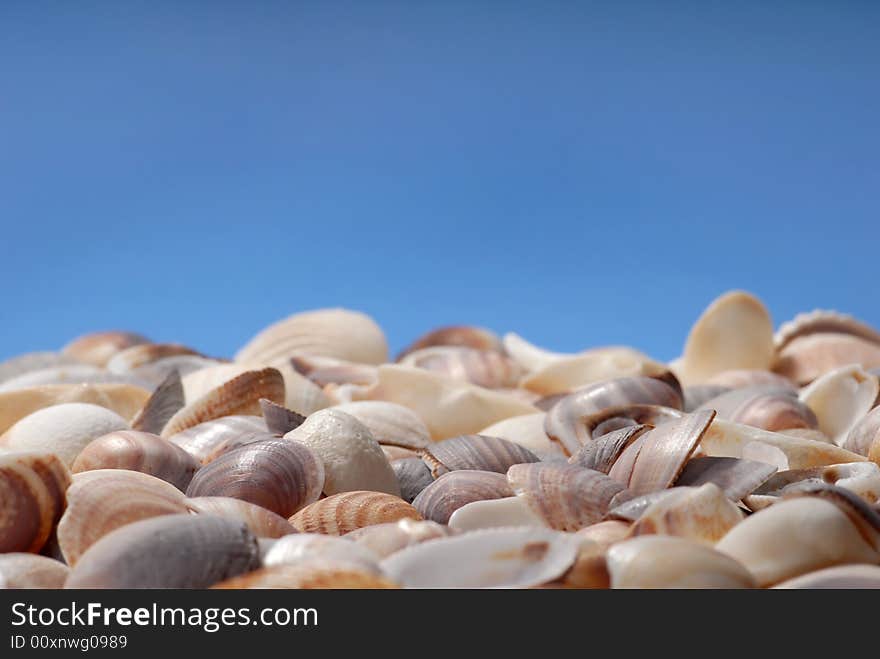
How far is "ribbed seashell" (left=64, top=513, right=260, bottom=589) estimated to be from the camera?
1.50 m

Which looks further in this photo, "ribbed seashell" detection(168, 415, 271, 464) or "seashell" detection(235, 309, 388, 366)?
"seashell" detection(235, 309, 388, 366)

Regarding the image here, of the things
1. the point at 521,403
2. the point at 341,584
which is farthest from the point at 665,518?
the point at 521,403

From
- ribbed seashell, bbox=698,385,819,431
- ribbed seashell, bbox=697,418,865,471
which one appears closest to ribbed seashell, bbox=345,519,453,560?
ribbed seashell, bbox=697,418,865,471

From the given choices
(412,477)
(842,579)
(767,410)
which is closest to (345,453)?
(412,477)

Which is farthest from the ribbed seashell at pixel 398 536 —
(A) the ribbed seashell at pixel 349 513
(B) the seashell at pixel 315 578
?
(A) the ribbed seashell at pixel 349 513

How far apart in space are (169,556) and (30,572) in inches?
13.6

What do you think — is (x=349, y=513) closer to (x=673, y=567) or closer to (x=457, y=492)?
(x=457, y=492)

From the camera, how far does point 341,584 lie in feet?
4.76

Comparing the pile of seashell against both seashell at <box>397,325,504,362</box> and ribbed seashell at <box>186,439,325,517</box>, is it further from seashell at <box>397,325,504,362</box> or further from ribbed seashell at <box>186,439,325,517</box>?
seashell at <box>397,325,504,362</box>

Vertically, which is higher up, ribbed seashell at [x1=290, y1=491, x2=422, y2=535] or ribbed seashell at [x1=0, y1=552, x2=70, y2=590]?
ribbed seashell at [x1=290, y1=491, x2=422, y2=535]

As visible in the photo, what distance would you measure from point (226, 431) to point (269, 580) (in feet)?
4.30

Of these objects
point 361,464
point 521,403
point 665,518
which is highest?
point 521,403

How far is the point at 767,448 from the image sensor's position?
2.46 metres
